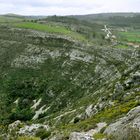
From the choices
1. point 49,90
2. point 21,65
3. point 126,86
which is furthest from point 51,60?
point 126,86

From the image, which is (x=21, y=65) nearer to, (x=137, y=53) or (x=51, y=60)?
(x=51, y=60)

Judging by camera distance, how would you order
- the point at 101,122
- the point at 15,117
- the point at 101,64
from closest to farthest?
the point at 101,122
the point at 15,117
the point at 101,64

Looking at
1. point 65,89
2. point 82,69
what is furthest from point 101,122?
point 82,69

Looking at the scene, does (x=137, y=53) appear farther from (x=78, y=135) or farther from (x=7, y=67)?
(x=78, y=135)

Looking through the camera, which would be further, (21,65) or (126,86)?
(21,65)

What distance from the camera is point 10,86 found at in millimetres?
132125

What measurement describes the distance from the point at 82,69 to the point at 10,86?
28.0 metres

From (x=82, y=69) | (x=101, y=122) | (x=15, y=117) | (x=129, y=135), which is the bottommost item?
(x=15, y=117)

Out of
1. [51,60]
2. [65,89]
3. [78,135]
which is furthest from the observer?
[51,60]

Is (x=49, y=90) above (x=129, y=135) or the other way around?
the other way around

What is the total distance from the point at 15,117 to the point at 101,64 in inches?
1529

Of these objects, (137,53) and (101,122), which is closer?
(101,122)

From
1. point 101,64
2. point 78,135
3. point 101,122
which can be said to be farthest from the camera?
point 101,64

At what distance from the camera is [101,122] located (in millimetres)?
45562
